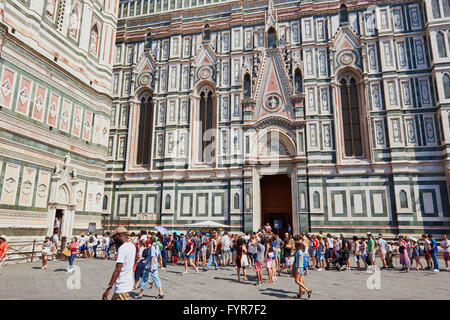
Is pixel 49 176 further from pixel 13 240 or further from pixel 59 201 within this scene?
pixel 13 240

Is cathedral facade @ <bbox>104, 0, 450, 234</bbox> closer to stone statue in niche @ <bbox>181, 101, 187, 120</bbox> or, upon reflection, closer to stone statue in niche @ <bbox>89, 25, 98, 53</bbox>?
stone statue in niche @ <bbox>181, 101, 187, 120</bbox>

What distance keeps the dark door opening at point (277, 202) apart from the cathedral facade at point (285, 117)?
0.08m

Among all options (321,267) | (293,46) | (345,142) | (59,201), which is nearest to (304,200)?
(345,142)

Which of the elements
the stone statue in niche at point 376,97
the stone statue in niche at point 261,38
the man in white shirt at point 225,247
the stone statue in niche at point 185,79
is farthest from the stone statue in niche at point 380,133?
the stone statue in niche at point 185,79

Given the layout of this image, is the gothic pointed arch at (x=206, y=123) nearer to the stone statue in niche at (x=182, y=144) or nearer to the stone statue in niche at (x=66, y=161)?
the stone statue in niche at (x=182, y=144)

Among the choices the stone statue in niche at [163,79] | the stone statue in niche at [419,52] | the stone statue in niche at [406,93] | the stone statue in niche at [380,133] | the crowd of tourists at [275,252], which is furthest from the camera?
the stone statue in niche at [163,79]

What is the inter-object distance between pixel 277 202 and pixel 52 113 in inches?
625

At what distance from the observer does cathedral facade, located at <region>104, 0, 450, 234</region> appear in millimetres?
19234

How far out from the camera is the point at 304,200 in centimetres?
1998

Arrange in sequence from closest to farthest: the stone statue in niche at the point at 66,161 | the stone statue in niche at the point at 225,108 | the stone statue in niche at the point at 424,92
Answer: the stone statue in niche at the point at 66,161, the stone statue in niche at the point at 424,92, the stone statue in niche at the point at 225,108

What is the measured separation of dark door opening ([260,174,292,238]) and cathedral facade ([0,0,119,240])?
1165 cm

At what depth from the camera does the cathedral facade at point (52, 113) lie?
1422 centimetres

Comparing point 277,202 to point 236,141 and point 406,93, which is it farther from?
point 406,93

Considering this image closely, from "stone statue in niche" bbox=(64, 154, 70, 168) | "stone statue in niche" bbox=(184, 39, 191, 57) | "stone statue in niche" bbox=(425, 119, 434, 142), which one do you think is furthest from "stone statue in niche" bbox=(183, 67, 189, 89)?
"stone statue in niche" bbox=(425, 119, 434, 142)
